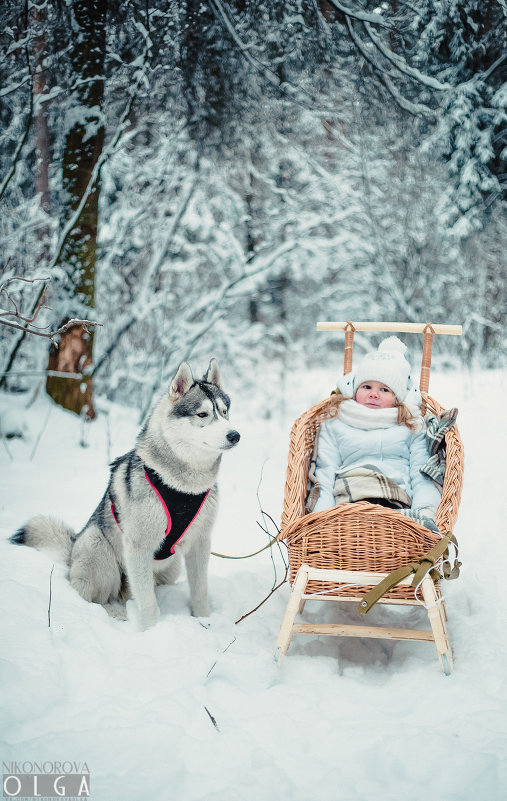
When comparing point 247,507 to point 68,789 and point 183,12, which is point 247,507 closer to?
point 68,789

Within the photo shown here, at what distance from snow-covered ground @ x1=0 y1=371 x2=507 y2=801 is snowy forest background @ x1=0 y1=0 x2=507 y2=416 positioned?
310 centimetres

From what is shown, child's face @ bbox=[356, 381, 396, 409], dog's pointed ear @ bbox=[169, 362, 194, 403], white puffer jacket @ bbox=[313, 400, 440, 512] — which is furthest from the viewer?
child's face @ bbox=[356, 381, 396, 409]

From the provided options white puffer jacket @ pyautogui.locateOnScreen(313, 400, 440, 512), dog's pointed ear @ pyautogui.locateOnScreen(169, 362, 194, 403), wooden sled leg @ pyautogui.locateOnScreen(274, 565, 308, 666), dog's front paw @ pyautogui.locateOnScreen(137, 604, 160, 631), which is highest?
dog's pointed ear @ pyautogui.locateOnScreen(169, 362, 194, 403)

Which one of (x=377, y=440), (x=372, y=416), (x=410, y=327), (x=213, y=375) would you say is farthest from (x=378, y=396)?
(x=213, y=375)

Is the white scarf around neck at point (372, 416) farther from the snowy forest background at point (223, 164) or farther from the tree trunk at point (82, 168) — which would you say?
the tree trunk at point (82, 168)

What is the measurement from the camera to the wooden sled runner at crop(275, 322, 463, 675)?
2.09 m

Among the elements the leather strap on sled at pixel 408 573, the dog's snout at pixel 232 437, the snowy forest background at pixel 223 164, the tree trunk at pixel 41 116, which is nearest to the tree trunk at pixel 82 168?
the snowy forest background at pixel 223 164

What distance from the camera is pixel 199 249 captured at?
21.8 ft

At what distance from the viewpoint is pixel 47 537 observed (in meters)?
2.82

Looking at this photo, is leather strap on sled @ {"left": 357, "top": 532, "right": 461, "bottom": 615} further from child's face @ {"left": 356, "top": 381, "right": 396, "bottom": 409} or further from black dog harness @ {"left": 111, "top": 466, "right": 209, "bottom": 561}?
child's face @ {"left": 356, "top": 381, "right": 396, "bottom": 409}

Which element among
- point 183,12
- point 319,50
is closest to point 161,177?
point 183,12

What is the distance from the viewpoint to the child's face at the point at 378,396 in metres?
2.97

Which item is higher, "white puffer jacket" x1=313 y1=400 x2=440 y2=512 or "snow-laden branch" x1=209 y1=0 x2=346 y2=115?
"snow-laden branch" x1=209 y1=0 x2=346 y2=115

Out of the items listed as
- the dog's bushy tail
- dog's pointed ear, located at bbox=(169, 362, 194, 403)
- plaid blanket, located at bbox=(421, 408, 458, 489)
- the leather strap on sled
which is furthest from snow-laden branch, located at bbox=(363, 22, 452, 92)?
the dog's bushy tail
